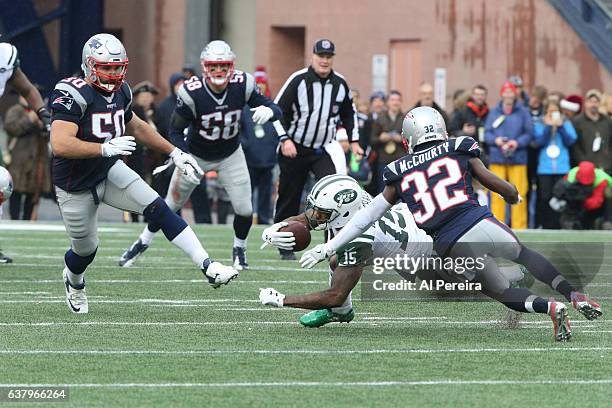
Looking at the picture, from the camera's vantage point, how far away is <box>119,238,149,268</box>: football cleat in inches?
446

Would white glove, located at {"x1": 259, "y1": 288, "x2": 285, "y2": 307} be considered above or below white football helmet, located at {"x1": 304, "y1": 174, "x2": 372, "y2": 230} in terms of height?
below

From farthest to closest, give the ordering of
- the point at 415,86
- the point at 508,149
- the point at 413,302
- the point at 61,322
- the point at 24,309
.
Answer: the point at 415,86
the point at 508,149
the point at 413,302
the point at 24,309
the point at 61,322

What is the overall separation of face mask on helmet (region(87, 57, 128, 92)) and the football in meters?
1.30

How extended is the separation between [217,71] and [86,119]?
275 centimetres

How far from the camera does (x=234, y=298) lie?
9.29m

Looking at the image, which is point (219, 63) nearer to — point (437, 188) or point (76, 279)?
point (76, 279)

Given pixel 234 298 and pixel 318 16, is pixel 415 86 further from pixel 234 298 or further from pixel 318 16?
pixel 234 298

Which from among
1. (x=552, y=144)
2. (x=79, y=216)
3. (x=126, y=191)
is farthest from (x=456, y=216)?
(x=552, y=144)

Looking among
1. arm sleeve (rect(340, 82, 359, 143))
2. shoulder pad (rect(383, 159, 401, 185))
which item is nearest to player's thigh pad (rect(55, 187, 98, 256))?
shoulder pad (rect(383, 159, 401, 185))

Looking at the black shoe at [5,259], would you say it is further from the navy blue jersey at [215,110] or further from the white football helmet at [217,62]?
the white football helmet at [217,62]

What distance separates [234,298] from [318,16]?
47.3 ft

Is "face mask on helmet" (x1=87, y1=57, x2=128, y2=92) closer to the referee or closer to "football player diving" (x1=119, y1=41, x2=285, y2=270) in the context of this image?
"football player diving" (x1=119, y1=41, x2=285, y2=270)

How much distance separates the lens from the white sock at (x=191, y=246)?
8062mm

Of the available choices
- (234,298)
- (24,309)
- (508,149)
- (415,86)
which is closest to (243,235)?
(234,298)
